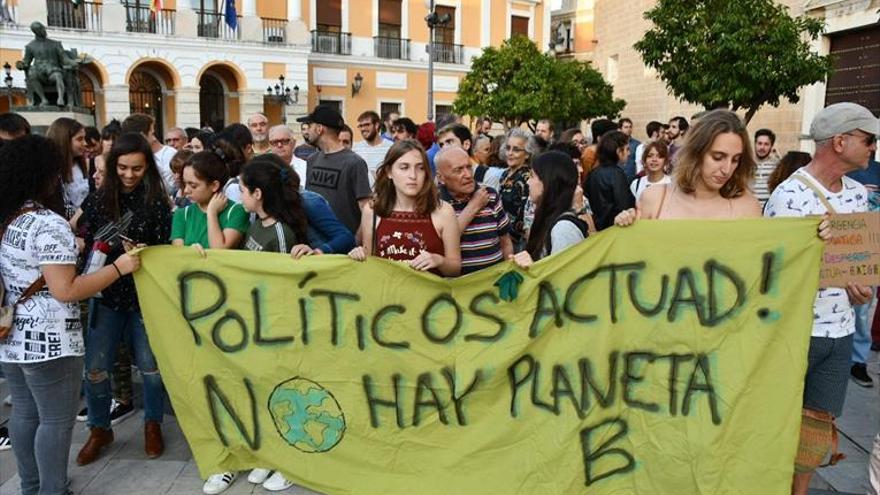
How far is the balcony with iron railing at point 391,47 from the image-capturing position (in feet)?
93.9

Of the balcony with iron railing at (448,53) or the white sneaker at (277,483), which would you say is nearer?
the white sneaker at (277,483)

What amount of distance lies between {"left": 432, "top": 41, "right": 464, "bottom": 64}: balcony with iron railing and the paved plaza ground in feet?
91.6

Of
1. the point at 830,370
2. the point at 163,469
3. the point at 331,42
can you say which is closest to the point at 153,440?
the point at 163,469

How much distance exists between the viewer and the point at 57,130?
4.46 metres

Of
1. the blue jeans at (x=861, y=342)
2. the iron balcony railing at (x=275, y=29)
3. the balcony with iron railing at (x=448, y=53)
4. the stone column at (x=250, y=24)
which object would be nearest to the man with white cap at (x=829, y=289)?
the blue jeans at (x=861, y=342)

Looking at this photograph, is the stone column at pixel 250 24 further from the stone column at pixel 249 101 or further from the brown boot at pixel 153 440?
the brown boot at pixel 153 440

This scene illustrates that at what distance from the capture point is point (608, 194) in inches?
203

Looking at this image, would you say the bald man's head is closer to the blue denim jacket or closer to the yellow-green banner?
the blue denim jacket

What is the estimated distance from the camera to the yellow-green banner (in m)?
2.68

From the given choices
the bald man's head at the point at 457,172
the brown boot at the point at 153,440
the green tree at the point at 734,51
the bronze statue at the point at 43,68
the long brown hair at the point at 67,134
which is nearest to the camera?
the brown boot at the point at 153,440

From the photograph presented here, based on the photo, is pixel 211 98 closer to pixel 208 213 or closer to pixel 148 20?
pixel 148 20

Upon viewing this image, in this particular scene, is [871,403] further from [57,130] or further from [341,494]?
[57,130]

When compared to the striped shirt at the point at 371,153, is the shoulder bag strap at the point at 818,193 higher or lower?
lower

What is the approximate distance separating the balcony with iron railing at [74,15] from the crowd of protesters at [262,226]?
70.1 ft
